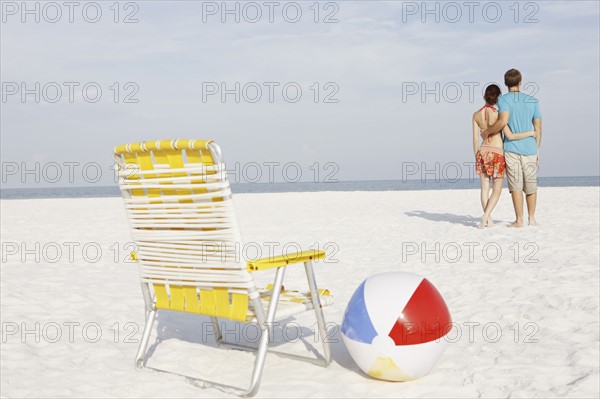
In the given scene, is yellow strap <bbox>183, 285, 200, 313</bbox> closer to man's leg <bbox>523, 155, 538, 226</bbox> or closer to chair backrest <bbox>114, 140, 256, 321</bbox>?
chair backrest <bbox>114, 140, 256, 321</bbox>

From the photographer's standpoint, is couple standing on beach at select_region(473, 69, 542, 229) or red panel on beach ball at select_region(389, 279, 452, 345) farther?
couple standing on beach at select_region(473, 69, 542, 229)

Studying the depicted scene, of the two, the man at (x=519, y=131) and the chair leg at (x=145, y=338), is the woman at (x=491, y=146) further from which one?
the chair leg at (x=145, y=338)

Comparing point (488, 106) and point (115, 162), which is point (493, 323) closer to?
point (115, 162)

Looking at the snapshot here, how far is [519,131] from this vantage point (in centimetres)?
913

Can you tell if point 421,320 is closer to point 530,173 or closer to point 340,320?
point 340,320

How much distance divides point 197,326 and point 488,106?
236 inches

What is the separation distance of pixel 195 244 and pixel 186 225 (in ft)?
0.37

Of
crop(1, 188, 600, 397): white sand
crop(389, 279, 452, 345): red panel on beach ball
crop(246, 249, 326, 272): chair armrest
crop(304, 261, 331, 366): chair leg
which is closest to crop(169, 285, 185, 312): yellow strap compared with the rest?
crop(1, 188, 600, 397): white sand

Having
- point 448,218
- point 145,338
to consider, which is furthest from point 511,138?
point 145,338

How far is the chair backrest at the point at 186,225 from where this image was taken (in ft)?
10.7

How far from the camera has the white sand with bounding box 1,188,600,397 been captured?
3576mm

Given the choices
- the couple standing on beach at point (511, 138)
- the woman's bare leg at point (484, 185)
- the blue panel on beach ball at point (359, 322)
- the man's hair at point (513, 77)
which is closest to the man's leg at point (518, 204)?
the couple standing on beach at point (511, 138)

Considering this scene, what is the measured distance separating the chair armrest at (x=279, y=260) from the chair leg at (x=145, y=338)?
90 cm

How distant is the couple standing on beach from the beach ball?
6008 millimetres
